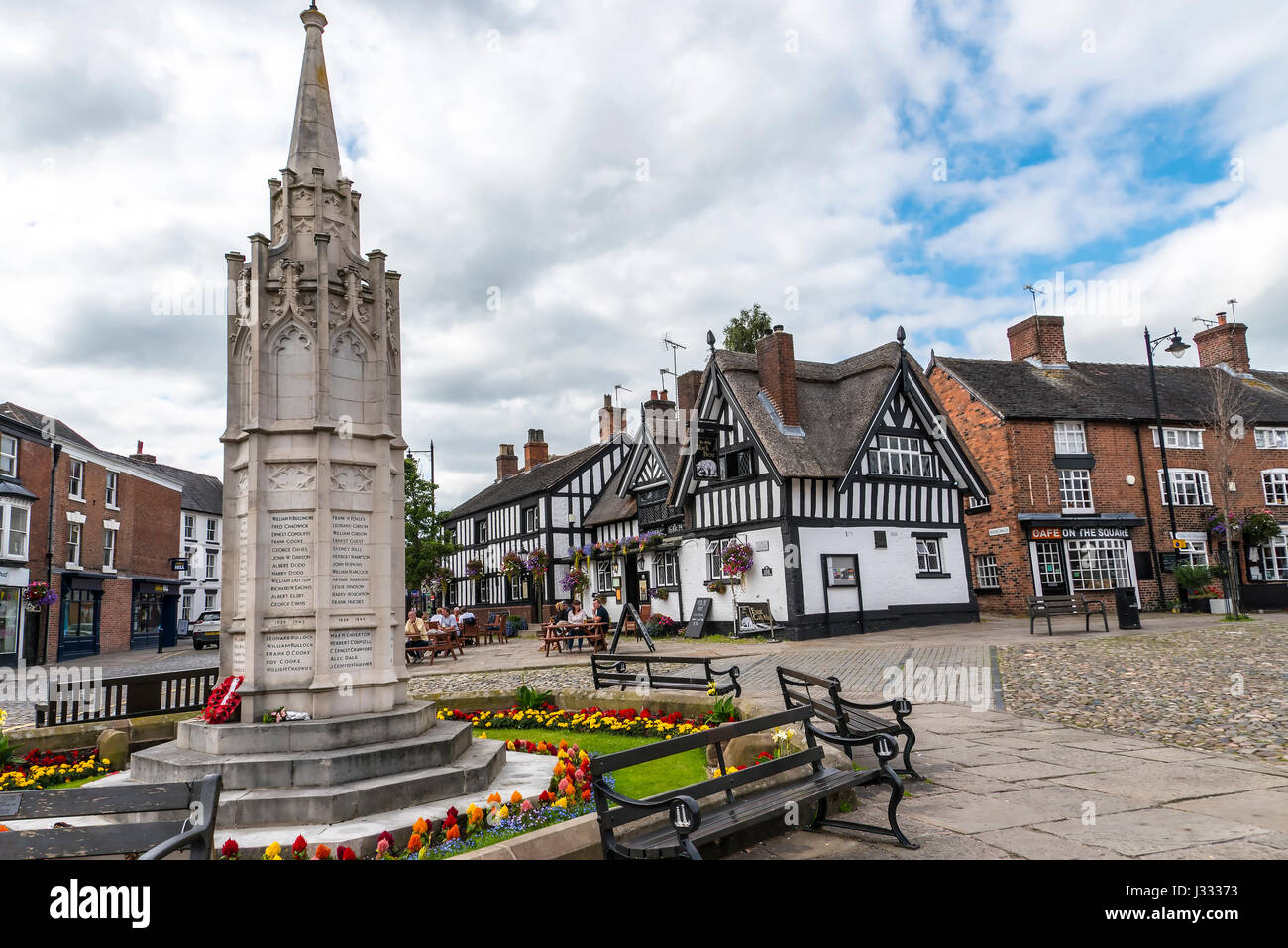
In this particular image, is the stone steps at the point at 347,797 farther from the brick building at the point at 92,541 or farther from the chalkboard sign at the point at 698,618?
the brick building at the point at 92,541

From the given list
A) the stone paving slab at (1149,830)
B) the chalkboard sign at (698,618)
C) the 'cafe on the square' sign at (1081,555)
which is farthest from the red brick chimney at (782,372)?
the stone paving slab at (1149,830)

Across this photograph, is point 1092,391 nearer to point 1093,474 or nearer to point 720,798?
point 1093,474

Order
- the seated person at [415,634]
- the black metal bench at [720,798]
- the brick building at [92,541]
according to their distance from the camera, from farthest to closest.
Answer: the brick building at [92,541] < the seated person at [415,634] < the black metal bench at [720,798]

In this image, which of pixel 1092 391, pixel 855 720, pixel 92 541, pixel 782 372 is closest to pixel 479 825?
pixel 855 720

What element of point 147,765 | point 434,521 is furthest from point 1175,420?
point 147,765

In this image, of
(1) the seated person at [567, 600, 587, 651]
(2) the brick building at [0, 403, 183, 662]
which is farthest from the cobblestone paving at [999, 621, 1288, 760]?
(2) the brick building at [0, 403, 183, 662]

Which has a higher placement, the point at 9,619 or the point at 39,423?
the point at 39,423

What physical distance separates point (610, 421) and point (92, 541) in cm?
2276

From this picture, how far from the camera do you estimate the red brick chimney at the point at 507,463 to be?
4681cm

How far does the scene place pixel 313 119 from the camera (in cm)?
793

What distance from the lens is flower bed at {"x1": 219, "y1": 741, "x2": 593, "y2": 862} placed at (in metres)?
4.81

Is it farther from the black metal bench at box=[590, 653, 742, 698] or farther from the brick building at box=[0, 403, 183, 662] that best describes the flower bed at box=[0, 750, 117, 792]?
the brick building at box=[0, 403, 183, 662]

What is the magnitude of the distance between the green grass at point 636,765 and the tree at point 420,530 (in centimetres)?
2378

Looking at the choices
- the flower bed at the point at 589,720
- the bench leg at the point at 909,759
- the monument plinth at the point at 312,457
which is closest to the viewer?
the bench leg at the point at 909,759
